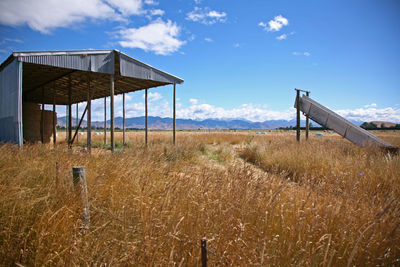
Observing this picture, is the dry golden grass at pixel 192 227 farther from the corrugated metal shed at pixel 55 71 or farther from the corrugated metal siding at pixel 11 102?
the corrugated metal shed at pixel 55 71

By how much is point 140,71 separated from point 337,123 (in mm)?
10377

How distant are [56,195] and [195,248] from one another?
7.25ft

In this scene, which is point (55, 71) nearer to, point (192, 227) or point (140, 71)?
point (140, 71)

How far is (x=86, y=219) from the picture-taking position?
2584 mm

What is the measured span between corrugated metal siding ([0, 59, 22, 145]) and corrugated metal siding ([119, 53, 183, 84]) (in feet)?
12.5

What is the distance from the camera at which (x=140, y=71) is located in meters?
10.6

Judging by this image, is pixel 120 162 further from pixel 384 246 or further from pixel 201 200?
pixel 384 246

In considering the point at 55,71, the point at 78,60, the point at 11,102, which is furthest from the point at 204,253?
the point at 55,71

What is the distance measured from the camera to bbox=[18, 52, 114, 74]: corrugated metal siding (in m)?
7.62

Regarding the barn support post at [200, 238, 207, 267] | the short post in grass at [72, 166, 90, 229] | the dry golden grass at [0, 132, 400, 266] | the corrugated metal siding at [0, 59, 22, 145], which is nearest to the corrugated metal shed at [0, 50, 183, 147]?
the corrugated metal siding at [0, 59, 22, 145]

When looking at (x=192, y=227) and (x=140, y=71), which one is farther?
(x=140, y=71)

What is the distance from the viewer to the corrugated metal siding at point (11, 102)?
7.15 meters

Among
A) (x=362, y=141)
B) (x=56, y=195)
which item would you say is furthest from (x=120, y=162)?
(x=362, y=141)

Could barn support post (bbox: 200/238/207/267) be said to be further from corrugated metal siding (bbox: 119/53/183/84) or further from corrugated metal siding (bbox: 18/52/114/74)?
corrugated metal siding (bbox: 119/53/183/84)
